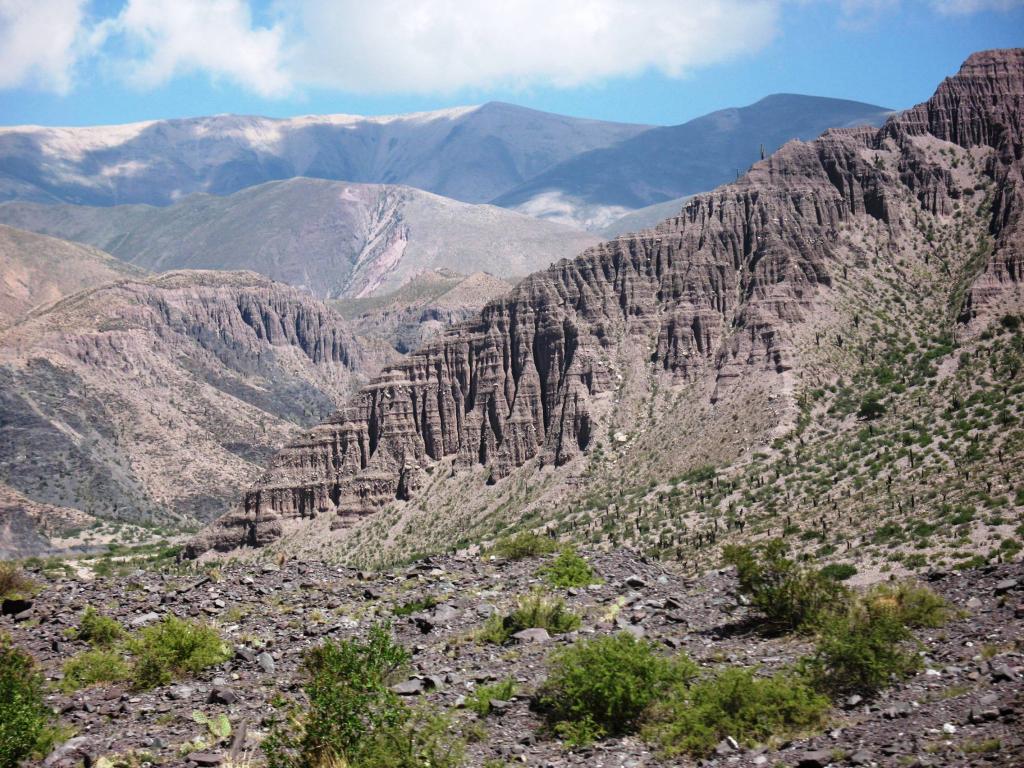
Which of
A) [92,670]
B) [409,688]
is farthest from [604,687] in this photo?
[92,670]

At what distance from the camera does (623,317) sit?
11762cm

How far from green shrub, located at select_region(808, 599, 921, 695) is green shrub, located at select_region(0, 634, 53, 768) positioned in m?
17.0

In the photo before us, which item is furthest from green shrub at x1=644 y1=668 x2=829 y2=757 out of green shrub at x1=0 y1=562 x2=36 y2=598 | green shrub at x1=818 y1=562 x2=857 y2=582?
green shrub at x1=0 y1=562 x2=36 y2=598

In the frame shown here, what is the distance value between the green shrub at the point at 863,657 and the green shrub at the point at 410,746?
324 inches

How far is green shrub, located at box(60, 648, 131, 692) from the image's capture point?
104 ft

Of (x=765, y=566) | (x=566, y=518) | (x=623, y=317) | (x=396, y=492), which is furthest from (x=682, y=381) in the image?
(x=765, y=566)

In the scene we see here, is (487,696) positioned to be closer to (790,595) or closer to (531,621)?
(531,621)

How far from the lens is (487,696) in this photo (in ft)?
90.3

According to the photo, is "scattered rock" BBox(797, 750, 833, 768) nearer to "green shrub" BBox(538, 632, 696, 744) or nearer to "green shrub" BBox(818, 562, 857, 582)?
"green shrub" BBox(538, 632, 696, 744)

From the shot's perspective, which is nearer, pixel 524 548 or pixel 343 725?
pixel 343 725

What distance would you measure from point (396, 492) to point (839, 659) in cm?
9404

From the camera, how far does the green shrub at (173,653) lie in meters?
31.3

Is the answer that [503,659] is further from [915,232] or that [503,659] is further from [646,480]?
[915,232]

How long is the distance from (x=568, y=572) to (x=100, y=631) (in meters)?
15.3
